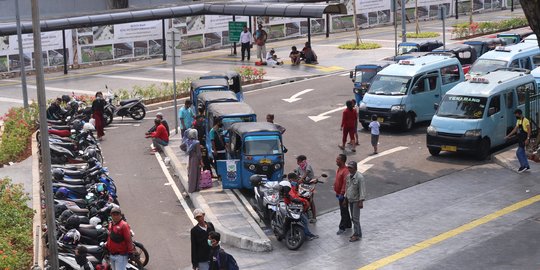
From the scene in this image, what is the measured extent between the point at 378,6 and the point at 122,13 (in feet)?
61.9

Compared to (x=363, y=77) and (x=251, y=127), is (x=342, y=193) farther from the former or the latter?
(x=363, y=77)

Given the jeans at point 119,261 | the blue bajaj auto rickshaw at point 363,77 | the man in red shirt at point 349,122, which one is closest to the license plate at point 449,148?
the man in red shirt at point 349,122

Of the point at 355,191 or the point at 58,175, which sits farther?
the point at 58,175

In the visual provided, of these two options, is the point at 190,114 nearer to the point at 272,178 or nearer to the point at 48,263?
the point at 272,178

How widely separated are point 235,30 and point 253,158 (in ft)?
80.8

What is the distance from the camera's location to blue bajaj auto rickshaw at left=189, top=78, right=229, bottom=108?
2858cm

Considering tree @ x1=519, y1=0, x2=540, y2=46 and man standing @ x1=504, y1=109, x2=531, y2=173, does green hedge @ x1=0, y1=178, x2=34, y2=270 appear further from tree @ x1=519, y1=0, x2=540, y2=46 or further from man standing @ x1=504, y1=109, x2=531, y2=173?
man standing @ x1=504, y1=109, x2=531, y2=173

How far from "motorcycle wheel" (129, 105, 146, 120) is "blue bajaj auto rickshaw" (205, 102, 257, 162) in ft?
22.3

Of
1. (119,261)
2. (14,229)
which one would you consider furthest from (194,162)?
(119,261)

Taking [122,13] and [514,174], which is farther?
[122,13]

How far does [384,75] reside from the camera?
29.7 m

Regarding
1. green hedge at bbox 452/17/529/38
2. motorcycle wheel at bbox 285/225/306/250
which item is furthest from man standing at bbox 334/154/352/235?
green hedge at bbox 452/17/529/38

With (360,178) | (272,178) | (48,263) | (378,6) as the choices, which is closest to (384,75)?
(272,178)

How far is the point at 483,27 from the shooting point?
52.5m
